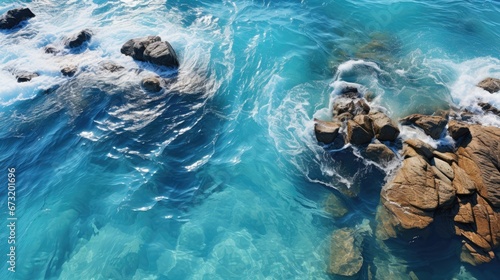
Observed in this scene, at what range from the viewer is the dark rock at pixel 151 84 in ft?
65.4

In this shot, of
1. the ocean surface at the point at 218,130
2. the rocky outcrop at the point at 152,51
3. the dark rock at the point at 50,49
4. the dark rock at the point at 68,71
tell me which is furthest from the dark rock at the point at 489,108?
the dark rock at the point at 50,49

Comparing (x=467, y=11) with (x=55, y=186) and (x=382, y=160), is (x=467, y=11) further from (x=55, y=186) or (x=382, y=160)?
(x=55, y=186)

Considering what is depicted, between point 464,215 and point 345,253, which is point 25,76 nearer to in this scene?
point 345,253

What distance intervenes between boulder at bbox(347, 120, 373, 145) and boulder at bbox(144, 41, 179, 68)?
12.3 meters

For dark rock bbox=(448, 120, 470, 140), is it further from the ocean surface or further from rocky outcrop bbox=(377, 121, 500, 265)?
the ocean surface

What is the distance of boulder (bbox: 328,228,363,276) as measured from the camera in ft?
43.4

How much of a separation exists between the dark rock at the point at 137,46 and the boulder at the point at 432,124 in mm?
17668

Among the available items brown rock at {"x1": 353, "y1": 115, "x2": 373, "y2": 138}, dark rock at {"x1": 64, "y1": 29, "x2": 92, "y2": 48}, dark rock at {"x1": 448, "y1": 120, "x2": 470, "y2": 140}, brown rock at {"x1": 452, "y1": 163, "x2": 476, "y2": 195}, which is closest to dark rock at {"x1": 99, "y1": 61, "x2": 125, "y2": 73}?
dark rock at {"x1": 64, "y1": 29, "x2": 92, "y2": 48}

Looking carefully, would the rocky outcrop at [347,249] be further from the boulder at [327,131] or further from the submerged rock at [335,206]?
the boulder at [327,131]

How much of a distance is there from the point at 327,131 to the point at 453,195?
6.37 m

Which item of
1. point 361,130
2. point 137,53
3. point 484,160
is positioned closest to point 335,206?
point 361,130

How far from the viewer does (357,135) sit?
16438 millimetres

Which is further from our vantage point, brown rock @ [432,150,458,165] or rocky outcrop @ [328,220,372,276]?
brown rock @ [432,150,458,165]

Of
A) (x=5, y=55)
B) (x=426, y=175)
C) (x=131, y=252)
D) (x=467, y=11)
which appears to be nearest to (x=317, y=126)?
(x=426, y=175)
